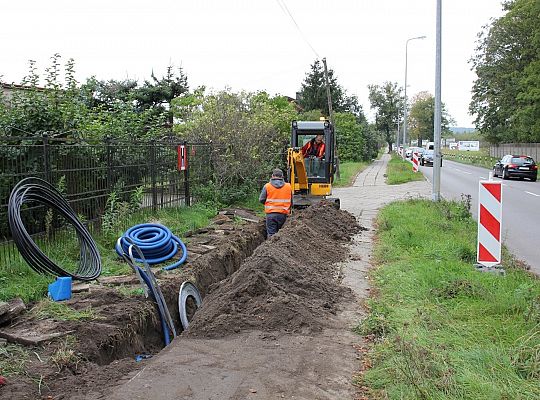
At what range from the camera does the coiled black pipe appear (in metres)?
7.57

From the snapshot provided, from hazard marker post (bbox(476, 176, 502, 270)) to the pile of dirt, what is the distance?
2.19 meters

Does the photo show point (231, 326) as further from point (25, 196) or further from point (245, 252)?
point (245, 252)

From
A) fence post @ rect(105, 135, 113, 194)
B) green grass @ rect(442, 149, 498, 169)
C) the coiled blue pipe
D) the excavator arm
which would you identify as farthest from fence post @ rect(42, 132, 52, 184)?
green grass @ rect(442, 149, 498, 169)

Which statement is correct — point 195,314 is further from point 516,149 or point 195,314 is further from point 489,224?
point 516,149

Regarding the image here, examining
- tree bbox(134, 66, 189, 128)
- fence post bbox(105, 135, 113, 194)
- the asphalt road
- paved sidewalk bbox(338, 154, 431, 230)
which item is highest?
tree bbox(134, 66, 189, 128)

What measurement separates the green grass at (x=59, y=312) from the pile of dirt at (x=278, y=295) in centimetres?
135

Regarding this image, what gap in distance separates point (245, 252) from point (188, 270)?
10.7 ft

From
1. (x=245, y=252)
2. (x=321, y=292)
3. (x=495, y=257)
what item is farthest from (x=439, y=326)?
(x=245, y=252)

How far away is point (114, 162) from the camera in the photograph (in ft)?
39.6

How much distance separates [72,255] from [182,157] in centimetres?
652

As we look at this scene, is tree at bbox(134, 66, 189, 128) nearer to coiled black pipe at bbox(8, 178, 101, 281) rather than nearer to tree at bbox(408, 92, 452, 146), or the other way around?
coiled black pipe at bbox(8, 178, 101, 281)

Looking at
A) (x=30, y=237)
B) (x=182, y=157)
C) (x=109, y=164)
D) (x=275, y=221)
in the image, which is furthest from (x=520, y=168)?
(x=30, y=237)

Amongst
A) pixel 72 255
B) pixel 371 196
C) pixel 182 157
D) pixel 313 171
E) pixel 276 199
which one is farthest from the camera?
pixel 371 196

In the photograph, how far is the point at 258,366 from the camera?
16.1ft
